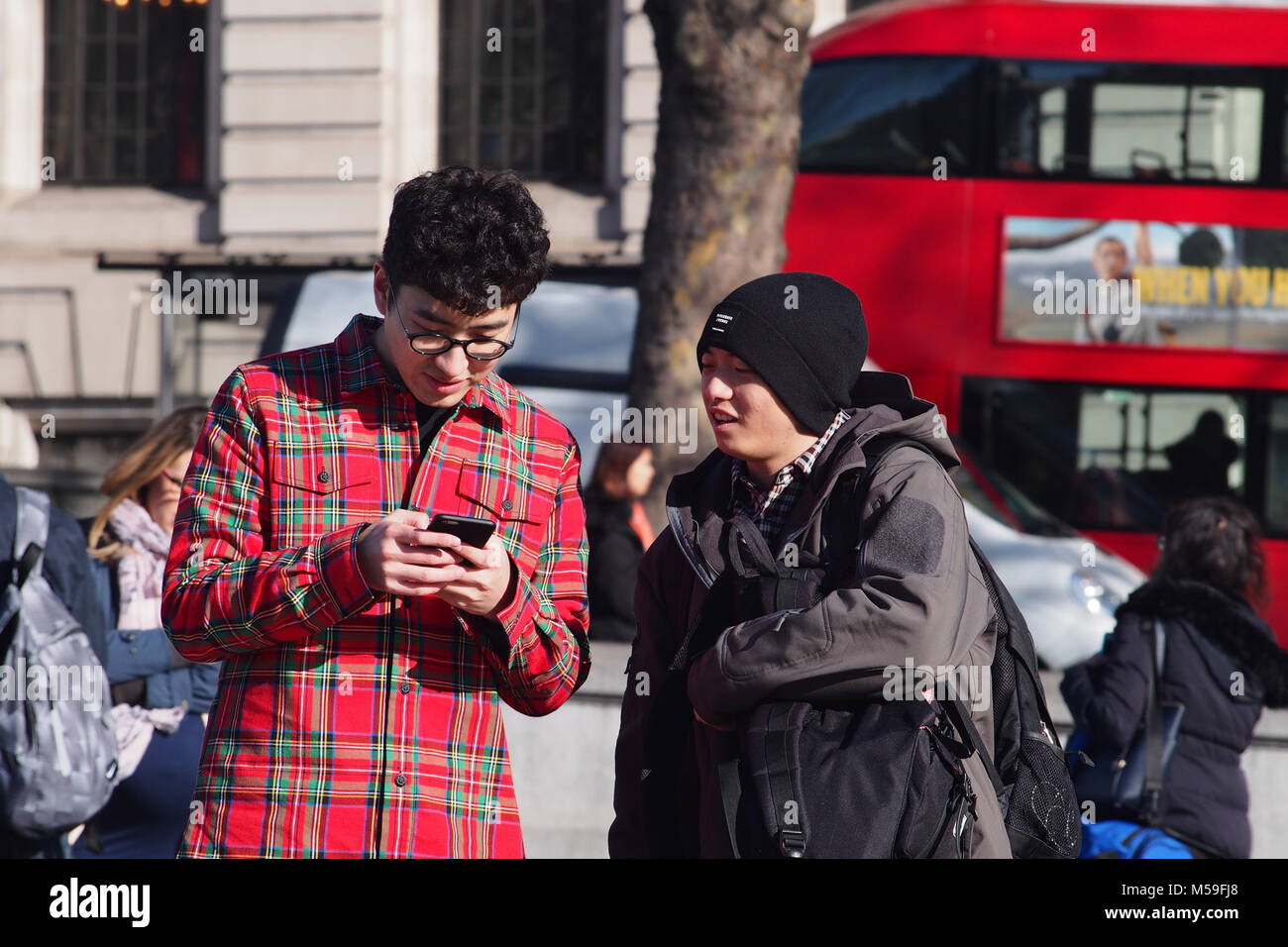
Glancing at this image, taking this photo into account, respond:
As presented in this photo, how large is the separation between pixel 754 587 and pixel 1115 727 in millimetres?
1921

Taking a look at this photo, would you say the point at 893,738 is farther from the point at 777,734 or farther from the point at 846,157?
the point at 846,157

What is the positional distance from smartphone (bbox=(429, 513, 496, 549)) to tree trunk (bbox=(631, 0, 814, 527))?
16.4ft

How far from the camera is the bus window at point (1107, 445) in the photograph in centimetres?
1048

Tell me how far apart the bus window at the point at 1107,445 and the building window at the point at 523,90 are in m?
6.74

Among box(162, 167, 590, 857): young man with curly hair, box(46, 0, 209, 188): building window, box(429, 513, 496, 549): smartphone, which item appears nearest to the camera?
box(429, 513, 496, 549): smartphone

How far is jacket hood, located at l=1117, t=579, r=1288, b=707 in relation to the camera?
3863mm

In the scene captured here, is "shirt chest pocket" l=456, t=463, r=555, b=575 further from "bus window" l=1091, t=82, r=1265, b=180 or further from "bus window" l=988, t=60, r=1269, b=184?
"bus window" l=1091, t=82, r=1265, b=180

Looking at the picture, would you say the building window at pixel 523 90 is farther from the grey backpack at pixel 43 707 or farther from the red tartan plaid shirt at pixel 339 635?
the red tartan plaid shirt at pixel 339 635

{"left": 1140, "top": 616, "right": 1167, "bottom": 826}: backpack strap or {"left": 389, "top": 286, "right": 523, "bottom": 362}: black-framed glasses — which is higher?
{"left": 389, "top": 286, "right": 523, "bottom": 362}: black-framed glasses

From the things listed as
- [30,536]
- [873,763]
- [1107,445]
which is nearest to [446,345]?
[873,763]

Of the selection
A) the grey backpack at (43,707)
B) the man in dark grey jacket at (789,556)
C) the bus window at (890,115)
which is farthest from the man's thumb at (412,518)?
the bus window at (890,115)

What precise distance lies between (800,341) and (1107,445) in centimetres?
888

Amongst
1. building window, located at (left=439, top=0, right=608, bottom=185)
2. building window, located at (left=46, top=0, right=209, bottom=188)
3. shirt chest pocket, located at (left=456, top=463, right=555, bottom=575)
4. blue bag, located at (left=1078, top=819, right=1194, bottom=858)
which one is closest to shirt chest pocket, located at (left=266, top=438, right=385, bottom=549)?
shirt chest pocket, located at (left=456, top=463, right=555, bottom=575)

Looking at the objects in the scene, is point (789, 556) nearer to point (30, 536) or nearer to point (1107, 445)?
point (30, 536)
